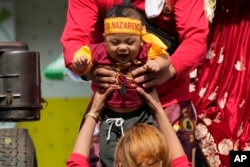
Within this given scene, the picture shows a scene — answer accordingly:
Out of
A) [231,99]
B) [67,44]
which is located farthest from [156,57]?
[231,99]

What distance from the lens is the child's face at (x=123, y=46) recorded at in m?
3.22

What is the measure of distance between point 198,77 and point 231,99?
0.63 feet

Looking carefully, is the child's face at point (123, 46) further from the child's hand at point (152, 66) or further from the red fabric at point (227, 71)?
the red fabric at point (227, 71)

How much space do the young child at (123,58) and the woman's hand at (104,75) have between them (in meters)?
0.01

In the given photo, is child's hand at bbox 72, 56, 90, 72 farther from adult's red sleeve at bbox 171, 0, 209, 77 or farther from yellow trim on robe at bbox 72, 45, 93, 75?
adult's red sleeve at bbox 171, 0, 209, 77

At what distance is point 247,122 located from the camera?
421 centimetres

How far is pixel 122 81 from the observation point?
3.27 metres

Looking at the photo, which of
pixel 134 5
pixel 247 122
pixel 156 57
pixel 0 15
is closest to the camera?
pixel 156 57

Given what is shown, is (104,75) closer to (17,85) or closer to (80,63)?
(80,63)

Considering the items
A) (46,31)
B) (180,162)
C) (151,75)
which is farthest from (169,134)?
(46,31)

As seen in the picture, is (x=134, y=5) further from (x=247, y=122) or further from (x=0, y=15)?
(x=0, y=15)

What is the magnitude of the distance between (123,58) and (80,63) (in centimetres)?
15

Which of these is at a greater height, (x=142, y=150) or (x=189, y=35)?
(x=189, y=35)

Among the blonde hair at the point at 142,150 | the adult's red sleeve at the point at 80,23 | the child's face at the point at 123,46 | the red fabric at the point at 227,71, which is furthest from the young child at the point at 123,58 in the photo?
the red fabric at the point at 227,71
